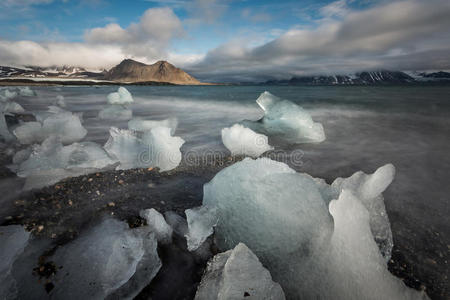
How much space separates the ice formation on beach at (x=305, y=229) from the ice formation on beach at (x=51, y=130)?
13.8 ft

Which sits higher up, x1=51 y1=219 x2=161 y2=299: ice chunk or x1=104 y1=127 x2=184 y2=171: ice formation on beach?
x1=104 y1=127 x2=184 y2=171: ice formation on beach

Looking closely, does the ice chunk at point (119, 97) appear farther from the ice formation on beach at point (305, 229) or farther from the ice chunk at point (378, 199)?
the ice chunk at point (378, 199)

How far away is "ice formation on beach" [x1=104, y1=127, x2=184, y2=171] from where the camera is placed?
3.35 metres

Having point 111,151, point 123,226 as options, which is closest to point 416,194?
point 123,226

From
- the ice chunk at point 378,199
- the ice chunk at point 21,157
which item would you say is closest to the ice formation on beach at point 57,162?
the ice chunk at point 21,157

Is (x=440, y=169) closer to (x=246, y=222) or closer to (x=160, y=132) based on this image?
(x=246, y=222)

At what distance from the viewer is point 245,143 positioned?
411 centimetres

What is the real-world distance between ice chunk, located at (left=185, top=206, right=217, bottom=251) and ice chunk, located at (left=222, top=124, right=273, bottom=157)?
238 centimetres

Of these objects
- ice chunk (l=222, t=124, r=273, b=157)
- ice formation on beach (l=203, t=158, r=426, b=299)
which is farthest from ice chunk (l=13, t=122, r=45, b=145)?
ice formation on beach (l=203, t=158, r=426, b=299)

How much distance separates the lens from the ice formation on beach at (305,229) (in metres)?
1.40

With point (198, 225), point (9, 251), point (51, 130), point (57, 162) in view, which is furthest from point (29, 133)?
point (198, 225)

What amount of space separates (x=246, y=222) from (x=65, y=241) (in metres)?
1.46

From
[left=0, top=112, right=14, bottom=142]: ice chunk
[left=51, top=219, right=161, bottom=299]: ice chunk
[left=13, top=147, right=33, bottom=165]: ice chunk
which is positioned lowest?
[left=51, top=219, right=161, bottom=299]: ice chunk

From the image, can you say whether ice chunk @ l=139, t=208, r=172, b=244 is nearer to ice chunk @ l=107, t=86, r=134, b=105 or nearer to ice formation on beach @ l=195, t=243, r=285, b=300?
ice formation on beach @ l=195, t=243, r=285, b=300
